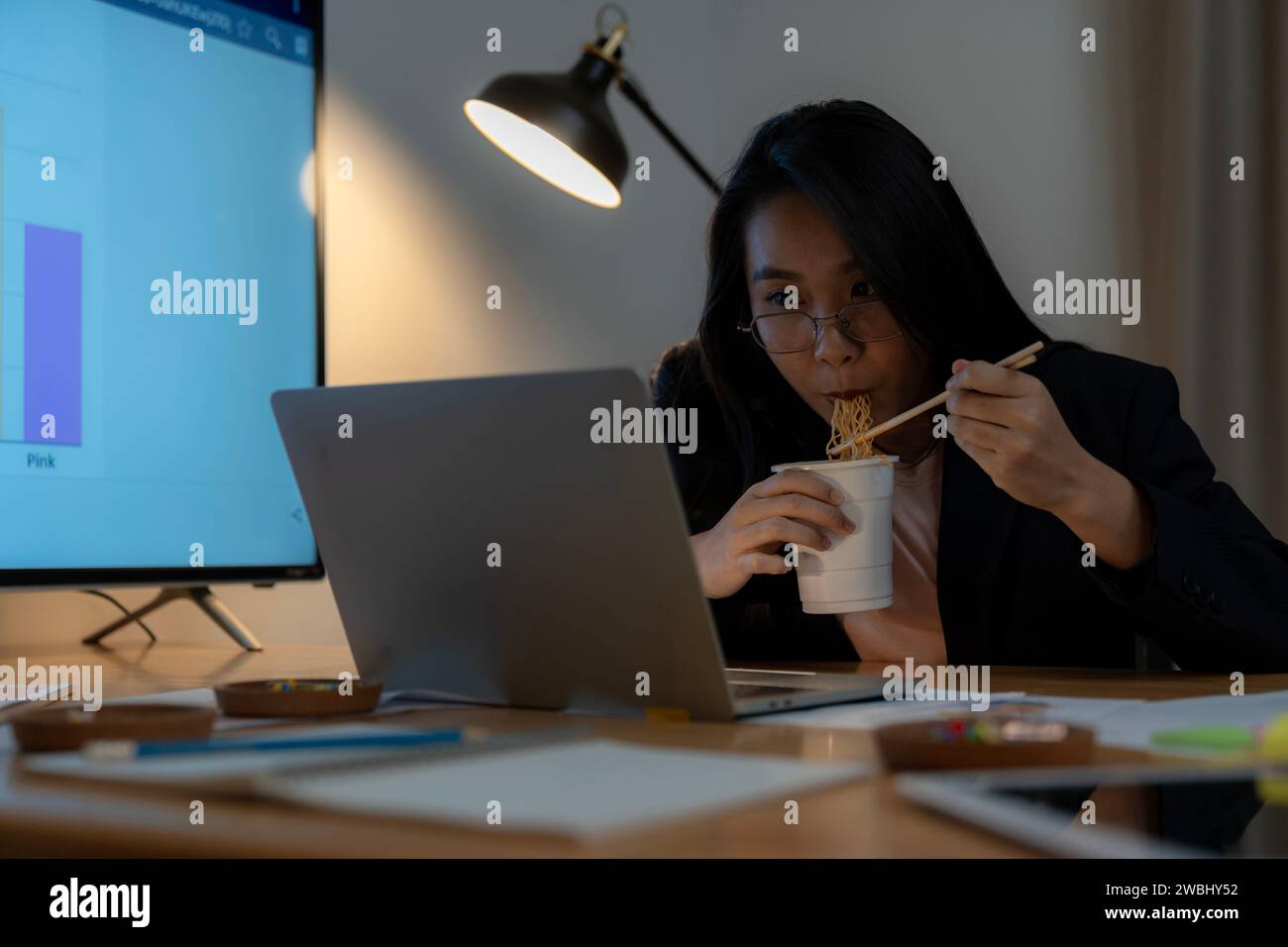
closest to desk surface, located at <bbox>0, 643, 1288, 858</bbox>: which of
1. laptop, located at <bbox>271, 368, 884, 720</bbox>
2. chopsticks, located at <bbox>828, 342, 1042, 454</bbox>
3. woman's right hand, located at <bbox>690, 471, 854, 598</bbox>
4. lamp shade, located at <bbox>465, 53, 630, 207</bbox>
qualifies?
laptop, located at <bbox>271, 368, 884, 720</bbox>

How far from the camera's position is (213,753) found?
1.91 feet

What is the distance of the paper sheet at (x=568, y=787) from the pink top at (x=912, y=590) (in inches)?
33.5

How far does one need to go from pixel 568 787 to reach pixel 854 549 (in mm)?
630

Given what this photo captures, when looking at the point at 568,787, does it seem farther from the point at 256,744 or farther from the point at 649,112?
the point at 649,112

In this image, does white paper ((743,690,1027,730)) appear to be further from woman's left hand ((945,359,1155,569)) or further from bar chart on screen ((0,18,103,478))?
bar chart on screen ((0,18,103,478))

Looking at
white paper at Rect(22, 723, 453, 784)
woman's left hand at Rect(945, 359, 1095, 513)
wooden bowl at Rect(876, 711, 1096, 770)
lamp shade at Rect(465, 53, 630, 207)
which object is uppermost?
lamp shade at Rect(465, 53, 630, 207)

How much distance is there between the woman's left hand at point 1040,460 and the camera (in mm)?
A: 1102

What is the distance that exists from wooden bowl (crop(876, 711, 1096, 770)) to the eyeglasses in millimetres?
986

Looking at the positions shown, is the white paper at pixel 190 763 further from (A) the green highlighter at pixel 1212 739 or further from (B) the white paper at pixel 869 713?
(A) the green highlighter at pixel 1212 739

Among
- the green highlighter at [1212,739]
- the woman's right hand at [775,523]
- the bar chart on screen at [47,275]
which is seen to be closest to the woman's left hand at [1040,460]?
the woman's right hand at [775,523]

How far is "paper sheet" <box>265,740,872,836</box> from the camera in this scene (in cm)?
44

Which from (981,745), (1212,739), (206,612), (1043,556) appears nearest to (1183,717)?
(1212,739)
